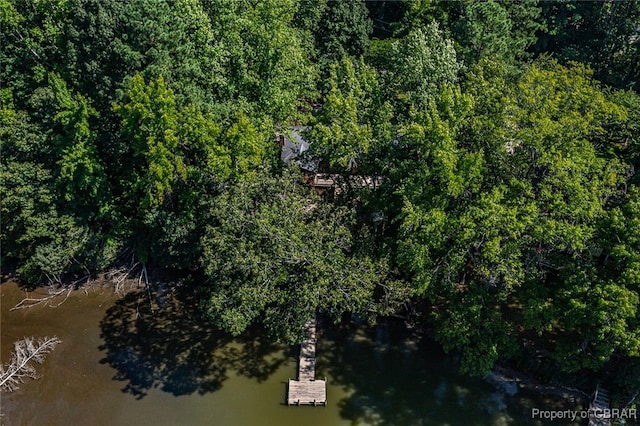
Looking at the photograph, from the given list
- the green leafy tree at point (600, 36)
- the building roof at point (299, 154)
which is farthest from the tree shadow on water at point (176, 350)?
the green leafy tree at point (600, 36)

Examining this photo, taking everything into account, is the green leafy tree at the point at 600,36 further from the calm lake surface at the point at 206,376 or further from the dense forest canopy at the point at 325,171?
the calm lake surface at the point at 206,376

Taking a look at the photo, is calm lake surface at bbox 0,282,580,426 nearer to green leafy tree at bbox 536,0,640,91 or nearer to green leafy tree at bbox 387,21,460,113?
green leafy tree at bbox 387,21,460,113

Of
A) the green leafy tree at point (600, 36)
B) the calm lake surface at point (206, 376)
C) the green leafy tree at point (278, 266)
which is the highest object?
the green leafy tree at point (600, 36)

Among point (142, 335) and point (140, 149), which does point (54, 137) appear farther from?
point (142, 335)

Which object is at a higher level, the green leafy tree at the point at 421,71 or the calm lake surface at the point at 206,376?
the green leafy tree at the point at 421,71

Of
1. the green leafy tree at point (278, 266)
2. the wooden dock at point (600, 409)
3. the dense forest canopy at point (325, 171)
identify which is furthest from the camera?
the wooden dock at point (600, 409)

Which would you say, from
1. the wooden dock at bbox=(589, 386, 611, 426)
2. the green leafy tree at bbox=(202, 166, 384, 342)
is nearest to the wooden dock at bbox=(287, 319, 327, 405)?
the green leafy tree at bbox=(202, 166, 384, 342)

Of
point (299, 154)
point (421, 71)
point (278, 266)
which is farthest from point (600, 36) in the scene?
point (278, 266)
